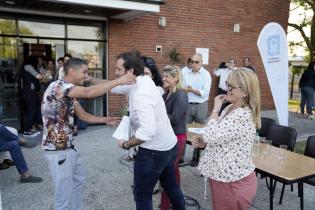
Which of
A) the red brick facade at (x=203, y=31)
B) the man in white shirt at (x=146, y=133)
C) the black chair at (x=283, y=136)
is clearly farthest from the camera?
the red brick facade at (x=203, y=31)

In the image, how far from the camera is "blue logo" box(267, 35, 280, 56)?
217 inches

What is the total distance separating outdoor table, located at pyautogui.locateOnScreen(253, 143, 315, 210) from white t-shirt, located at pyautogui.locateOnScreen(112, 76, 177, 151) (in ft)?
3.10

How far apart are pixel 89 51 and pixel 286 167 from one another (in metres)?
6.28

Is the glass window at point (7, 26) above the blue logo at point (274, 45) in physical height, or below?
above

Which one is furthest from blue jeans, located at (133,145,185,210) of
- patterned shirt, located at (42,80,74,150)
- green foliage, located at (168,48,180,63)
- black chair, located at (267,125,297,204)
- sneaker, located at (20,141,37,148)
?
green foliage, located at (168,48,180,63)

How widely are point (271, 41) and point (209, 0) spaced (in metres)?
4.54

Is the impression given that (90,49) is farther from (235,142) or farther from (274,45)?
(235,142)

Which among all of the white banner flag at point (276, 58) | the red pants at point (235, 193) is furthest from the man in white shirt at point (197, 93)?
the red pants at point (235, 193)

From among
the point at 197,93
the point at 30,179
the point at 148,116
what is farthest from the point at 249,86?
the point at 30,179

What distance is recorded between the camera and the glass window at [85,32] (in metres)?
7.59

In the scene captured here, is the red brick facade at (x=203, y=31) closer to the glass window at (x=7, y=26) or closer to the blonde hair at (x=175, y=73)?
the glass window at (x=7, y=26)

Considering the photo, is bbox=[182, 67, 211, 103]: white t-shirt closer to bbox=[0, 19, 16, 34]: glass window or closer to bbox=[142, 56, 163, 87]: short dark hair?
bbox=[142, 56, 163, 87]: short dark hair

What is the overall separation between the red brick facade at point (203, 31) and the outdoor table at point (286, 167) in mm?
5726

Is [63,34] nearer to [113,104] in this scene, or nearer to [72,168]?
[113,104]
